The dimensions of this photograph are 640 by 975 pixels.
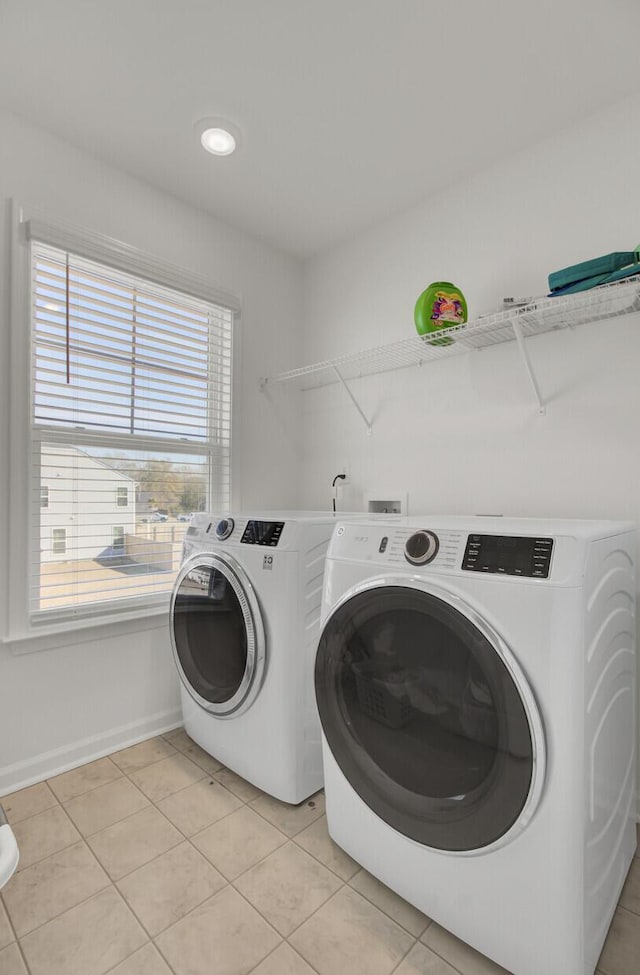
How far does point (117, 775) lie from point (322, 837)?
828 mm

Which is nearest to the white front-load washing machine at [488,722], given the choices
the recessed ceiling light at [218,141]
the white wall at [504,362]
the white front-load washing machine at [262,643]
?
the white front-load washing machine at [262,643]

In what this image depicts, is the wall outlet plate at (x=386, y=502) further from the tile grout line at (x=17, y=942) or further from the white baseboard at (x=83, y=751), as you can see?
the tile grout line at (x=17, y=942)

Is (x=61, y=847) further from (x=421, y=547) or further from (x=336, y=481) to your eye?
(x=336, y=481)

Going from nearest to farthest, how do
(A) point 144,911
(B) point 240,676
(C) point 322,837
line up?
(A) point 144,911
(C) point 322,837
(B) point 240,676

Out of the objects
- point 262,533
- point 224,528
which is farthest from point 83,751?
point 262,533

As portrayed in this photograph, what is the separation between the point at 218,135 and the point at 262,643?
1.84 metres

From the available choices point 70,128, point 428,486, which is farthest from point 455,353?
point 70,128

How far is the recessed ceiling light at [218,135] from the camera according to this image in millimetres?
1774

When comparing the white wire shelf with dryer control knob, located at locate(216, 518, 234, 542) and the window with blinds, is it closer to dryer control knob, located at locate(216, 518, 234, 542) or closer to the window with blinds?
the window with blinds

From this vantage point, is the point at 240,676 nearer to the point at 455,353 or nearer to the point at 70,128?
the point at 455,353

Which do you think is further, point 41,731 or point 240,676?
point 41,731

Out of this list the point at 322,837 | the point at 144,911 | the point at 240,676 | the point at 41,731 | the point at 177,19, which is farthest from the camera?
the point at 41,731

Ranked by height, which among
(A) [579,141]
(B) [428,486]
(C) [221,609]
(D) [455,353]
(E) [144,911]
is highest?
(A) [579,141]

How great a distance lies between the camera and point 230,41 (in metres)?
1.46
